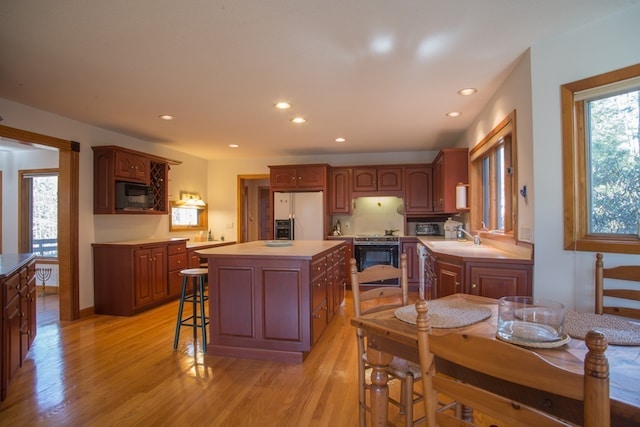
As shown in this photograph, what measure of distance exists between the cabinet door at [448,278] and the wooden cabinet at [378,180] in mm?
2690

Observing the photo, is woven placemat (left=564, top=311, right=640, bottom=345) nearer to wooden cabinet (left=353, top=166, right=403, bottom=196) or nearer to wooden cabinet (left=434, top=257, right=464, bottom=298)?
wooden cabinet (left=434, top=257, right=464, bottom=298)

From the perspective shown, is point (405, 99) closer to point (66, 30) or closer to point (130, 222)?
point (66, 30)

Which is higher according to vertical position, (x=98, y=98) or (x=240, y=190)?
(x=98, y=98)

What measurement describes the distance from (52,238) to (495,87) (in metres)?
6.70

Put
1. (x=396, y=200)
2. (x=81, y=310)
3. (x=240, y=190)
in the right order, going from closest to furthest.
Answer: (x=81, y=310), (x=396, y=200), (x=240, y=190)

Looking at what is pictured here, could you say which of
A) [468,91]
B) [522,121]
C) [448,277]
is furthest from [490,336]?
[468,91]

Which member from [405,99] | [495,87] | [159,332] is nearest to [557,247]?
[495,87]

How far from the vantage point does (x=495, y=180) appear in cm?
347

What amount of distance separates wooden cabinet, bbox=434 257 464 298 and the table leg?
4.49 ft

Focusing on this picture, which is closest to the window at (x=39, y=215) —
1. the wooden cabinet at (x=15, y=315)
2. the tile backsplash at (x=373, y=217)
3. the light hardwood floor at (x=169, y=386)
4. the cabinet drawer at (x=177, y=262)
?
the cabinet drawer at (x=177, y=262)

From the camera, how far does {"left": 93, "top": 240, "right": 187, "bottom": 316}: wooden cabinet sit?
4.01 m

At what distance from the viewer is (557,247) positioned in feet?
7.11

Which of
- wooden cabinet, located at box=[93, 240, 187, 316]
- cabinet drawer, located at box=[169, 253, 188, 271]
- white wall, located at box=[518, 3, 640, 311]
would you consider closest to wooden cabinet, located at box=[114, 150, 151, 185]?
wooden cabinet, located at box=[93, 240, 187, 316]

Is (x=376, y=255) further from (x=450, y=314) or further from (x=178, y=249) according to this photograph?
(x=450, y=314)
